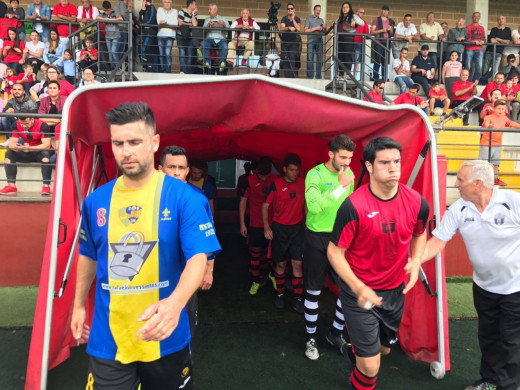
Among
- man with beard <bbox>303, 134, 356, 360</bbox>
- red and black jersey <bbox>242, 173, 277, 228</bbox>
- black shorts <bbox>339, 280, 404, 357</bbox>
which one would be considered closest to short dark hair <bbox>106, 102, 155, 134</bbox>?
black shorts <bbox>339, 280, 404, 357</bbox>

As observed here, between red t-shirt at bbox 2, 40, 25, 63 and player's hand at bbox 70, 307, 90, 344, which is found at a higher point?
red t-shirt at bbox 2, 40, 25, 63

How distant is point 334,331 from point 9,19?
36.6 ft

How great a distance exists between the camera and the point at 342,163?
3879 mm

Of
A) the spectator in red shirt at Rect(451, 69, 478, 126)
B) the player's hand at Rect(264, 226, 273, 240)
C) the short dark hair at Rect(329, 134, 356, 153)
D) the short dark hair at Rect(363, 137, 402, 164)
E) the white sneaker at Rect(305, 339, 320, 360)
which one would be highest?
the spectator in red shirt at Rect(451, 69, 478, 126)

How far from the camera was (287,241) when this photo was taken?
17.9 feet

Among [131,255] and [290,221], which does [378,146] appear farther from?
[290,221]

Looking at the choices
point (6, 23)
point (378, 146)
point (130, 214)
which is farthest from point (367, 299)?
point (6, 23)

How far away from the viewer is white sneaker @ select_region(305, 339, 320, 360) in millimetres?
4116

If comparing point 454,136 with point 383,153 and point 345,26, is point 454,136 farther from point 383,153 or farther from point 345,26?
point 383,153

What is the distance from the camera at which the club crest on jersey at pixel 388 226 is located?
296 centimetres

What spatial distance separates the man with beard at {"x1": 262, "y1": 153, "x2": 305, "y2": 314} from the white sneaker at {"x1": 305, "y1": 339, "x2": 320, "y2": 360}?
1.09 m

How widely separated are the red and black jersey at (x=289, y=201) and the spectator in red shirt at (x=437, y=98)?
6075 millimetres

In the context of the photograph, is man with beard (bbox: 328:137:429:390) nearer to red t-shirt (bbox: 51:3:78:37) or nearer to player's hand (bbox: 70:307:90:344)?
player's hand (bbox: 70:307:90:344)

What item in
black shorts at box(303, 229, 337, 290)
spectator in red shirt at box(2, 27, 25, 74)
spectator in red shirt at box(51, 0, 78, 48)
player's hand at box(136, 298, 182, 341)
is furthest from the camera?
spectator in red shirt at box(51, 0, 78, 48)
